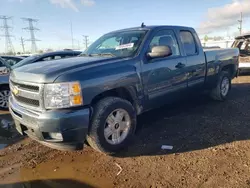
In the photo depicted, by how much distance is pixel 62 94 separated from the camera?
9.61 ft

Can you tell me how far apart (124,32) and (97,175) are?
2.77 m

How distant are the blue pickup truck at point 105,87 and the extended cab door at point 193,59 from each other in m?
0.02

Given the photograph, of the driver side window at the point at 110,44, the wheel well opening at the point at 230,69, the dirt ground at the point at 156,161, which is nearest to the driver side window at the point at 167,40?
the driver side window at the point at 110,44

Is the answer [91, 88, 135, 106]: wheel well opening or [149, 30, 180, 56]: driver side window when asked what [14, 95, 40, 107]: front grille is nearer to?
[91, 88, 135, 106]: wheel well opening

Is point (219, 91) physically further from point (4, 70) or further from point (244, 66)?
point (4, 70)

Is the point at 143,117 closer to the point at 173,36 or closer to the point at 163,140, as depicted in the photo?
the point at 163,140

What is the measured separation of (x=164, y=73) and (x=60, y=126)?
211 cm

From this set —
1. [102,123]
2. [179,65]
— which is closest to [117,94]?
[102,123]

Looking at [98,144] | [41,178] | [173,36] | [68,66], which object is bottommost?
[41,178]

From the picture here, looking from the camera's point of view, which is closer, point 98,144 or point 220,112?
point 98,144

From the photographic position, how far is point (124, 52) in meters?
3.96

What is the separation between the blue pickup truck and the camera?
296 centimetres

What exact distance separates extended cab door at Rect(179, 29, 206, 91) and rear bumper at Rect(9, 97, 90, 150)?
2.66 meters

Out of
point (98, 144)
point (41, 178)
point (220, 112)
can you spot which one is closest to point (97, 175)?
point (98, 144)
